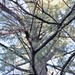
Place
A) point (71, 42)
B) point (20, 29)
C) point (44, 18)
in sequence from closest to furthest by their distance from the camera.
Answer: point (20, 29)
point (44, 18)
point (71, 42)

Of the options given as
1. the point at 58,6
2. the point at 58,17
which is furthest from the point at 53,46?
the point at 58,6

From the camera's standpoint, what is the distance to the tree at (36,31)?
2529mm

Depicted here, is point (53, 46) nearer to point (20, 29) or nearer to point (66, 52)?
point (66, 52)

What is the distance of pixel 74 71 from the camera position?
12.4ft

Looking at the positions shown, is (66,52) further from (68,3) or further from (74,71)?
(68,3)

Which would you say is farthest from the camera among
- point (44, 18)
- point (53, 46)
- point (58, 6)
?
point (58, 6)

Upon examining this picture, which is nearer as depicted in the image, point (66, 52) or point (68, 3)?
point (68, 3)

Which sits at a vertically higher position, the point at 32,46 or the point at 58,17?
the point at 58,17

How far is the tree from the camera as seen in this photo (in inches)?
99.6

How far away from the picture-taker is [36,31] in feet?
10.5

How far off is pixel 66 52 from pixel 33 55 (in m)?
1.01

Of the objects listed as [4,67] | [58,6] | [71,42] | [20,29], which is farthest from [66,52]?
[20,29]

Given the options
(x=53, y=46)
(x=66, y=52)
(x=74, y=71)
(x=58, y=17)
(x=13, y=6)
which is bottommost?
(x=74, y=71)

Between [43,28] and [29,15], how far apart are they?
0.71 m
